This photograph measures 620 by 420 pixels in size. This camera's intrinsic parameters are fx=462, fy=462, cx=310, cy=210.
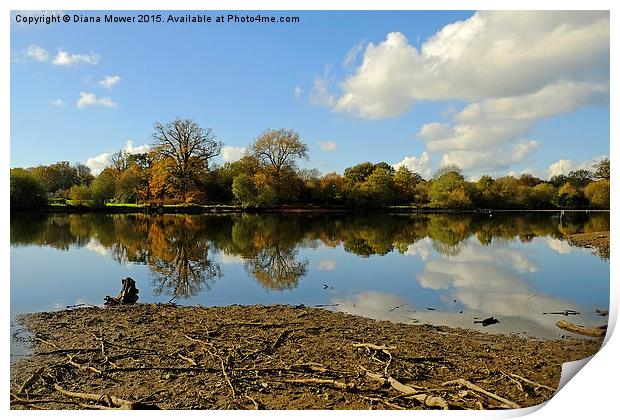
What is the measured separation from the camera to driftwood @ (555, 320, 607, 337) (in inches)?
243

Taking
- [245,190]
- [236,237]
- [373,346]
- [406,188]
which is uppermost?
[406,188]

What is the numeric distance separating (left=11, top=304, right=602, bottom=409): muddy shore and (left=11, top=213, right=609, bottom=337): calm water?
1.12 metres

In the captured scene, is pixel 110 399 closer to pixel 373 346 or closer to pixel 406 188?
pixel 373 346

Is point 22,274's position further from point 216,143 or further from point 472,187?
point 472,187

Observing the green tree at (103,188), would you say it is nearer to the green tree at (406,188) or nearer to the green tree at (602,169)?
the green tree at (406,188)

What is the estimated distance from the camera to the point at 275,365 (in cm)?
478

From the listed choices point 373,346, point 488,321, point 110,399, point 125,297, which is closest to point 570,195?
point 488,321

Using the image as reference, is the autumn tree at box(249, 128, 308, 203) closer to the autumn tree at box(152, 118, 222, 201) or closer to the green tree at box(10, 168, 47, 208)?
the autumn tree at box(152, 118, 222, 201)

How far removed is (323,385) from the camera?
4.34 metres

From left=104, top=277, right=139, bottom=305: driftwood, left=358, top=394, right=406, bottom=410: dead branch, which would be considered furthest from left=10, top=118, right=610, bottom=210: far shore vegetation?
→ left=358, top=394, right=406, bottom=410: dead branch

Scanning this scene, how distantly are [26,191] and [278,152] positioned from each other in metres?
4.52

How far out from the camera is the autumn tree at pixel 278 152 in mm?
8406
